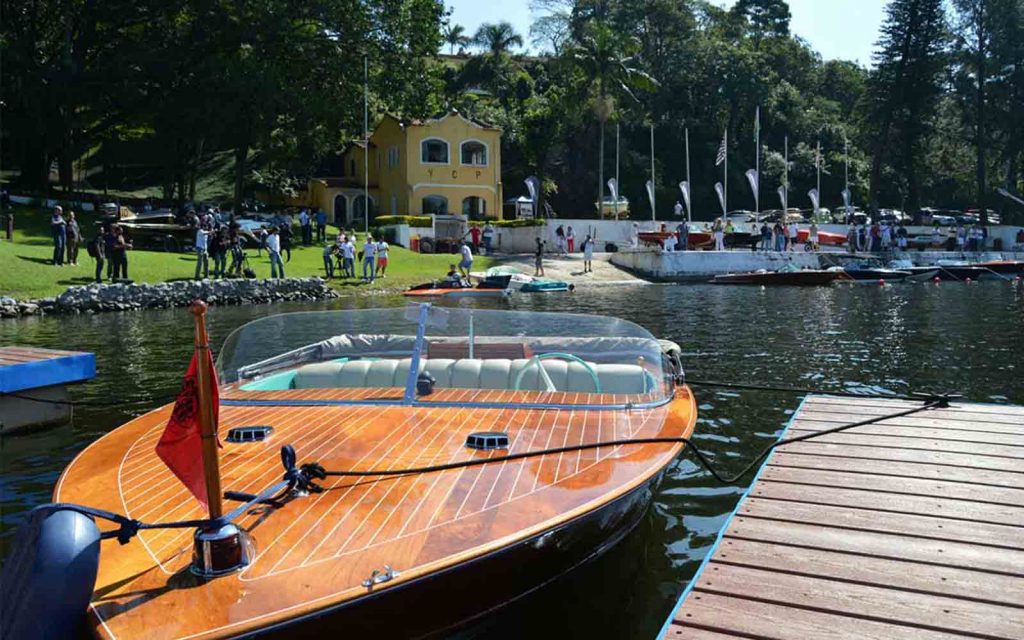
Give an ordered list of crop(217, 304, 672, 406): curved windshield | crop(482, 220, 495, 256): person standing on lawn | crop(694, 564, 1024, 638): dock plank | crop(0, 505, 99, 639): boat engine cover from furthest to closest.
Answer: crop(482, 220, 495, 256): person standing on lawn, crop(217, 304, 672, 406): curved windshield, crop(694, 564, 1024, 638): dock plank, crop(0, 505, 99, 639): boat engine cover

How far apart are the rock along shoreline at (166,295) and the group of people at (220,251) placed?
1.46 m

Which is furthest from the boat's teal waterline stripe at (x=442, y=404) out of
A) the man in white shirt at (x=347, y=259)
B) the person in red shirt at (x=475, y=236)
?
the person in red shirt at (x=475, y=236)

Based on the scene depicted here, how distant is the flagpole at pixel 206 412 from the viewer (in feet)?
12.2

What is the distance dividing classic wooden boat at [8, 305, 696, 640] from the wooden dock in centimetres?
85

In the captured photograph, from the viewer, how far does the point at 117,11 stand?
42531 mm

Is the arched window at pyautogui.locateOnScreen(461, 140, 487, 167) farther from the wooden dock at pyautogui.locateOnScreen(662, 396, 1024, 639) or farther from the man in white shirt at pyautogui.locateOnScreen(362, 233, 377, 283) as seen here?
the wooden dock at pyautogui.locateOnScreen(662, 396, 1024, 639)

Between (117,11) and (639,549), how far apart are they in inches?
1776

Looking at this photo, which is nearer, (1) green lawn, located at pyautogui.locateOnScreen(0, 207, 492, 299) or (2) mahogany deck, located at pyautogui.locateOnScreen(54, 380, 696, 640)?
(2) mahogany deck, located at pyautogui.locateOnScreen(54, 380, 696, 640)

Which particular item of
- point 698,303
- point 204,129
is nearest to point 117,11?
point 204,129

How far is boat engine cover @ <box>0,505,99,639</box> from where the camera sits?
135 inches

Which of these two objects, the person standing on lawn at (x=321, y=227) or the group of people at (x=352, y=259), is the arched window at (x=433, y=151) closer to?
the person standing on lawn at (x=321, y=227)

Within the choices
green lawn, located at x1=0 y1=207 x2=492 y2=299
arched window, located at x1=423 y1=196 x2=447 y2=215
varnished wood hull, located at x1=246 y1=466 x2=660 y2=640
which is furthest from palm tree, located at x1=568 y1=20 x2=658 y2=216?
varnished wood hull, located at x1=246 y1=466 x2=660 y2=640

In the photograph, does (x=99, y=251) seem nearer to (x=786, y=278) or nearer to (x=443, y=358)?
(x=443, y=358)

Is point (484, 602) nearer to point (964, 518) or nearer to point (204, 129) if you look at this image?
point (964, 518)
